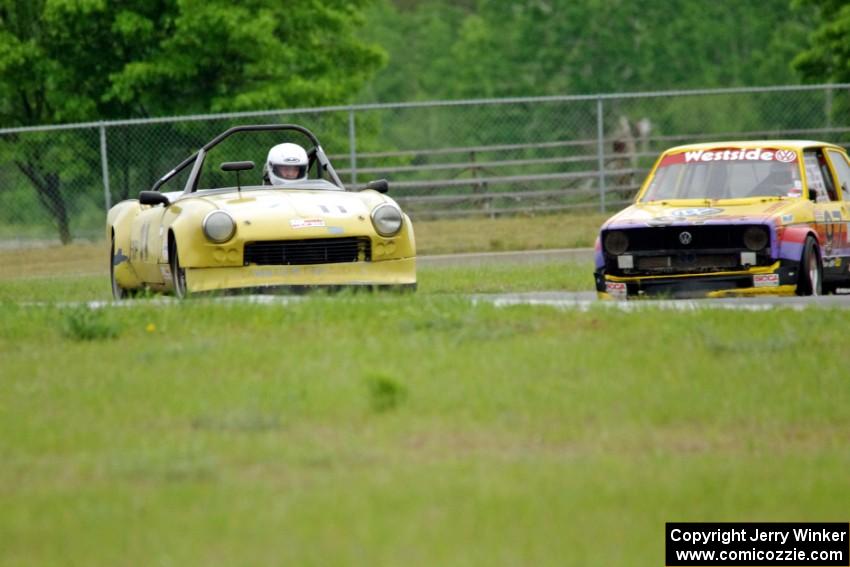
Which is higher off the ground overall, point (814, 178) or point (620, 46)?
point (620, 46)

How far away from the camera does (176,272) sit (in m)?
10.6

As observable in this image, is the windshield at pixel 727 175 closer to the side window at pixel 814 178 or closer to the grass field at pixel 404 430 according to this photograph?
the side window at pixel 814 178

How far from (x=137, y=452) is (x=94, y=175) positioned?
1789 cm

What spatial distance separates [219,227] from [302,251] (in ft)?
1.92

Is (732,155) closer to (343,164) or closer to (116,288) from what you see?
(116,288)

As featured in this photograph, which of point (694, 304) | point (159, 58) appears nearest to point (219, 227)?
point (694, 304)

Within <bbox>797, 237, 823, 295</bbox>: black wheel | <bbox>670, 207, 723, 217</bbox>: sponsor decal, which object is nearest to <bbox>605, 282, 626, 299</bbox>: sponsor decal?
<bbox>670, 207, 723, 217</bbox>: sponsor decal

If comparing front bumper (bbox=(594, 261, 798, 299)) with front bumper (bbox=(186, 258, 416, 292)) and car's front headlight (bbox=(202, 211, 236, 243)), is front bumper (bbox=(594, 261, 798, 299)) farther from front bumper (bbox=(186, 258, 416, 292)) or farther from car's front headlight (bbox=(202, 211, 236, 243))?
car's front headlight (bbox=(202, 211, 236, 243))

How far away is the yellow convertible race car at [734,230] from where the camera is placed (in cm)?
1135

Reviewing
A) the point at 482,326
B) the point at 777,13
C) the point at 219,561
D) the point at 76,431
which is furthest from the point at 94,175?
the point at 777,13

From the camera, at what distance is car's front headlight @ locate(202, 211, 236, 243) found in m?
10.1

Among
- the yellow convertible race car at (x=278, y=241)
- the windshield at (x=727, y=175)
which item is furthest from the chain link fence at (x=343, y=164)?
the yellow convertible race car at (x=278, y=241)

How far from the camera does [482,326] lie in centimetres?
818

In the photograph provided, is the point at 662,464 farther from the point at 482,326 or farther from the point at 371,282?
the point at 371,282
